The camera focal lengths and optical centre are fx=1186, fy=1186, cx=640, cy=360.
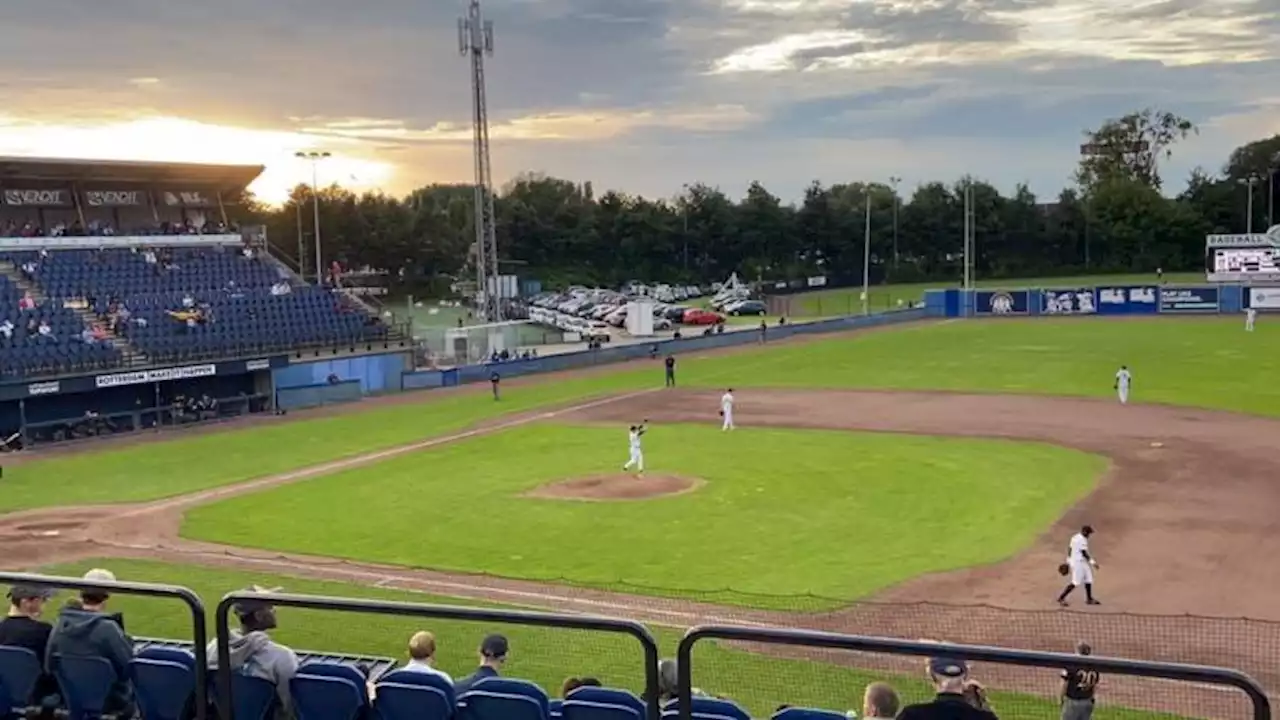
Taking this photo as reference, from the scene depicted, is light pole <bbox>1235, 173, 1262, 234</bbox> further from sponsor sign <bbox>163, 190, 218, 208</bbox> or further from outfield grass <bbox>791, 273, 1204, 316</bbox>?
Answer: sponsor sign <bbox>163, 190, 218, 208</bbox>

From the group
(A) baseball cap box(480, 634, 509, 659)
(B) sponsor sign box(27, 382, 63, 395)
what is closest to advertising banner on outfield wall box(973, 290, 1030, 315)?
(B) sponsor sign box(27, 382, 63, 395)

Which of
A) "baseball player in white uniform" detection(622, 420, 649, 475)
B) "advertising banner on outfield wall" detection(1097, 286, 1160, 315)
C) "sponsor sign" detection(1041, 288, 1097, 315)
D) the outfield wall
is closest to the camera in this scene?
"baseball player in white uniform" detection(622, 420, 649, 475)

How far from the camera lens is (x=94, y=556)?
23.9 m

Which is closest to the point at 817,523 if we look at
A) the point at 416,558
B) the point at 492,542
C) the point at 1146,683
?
the point at 492,542

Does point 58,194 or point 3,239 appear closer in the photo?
point 3,239

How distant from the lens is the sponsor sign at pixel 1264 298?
7619 centimetres

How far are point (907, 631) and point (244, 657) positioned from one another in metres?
11.9

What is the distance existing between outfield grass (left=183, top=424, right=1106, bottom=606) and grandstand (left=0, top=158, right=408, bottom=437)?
16301 millimetres

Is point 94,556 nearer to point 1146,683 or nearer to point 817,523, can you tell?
point 817,523

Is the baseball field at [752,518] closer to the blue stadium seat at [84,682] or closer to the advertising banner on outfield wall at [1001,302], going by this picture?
the blue stadium seat at [84,682]

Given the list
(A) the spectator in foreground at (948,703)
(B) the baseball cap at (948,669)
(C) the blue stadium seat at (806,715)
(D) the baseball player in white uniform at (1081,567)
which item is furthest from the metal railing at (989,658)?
(D) the baseball player in white uniform at (1081,567)

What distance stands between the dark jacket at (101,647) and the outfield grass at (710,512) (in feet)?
40.3

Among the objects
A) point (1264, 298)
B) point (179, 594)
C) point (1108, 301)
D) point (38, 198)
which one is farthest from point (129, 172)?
point (1264, 298)

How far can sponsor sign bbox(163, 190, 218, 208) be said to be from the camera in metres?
62.6
